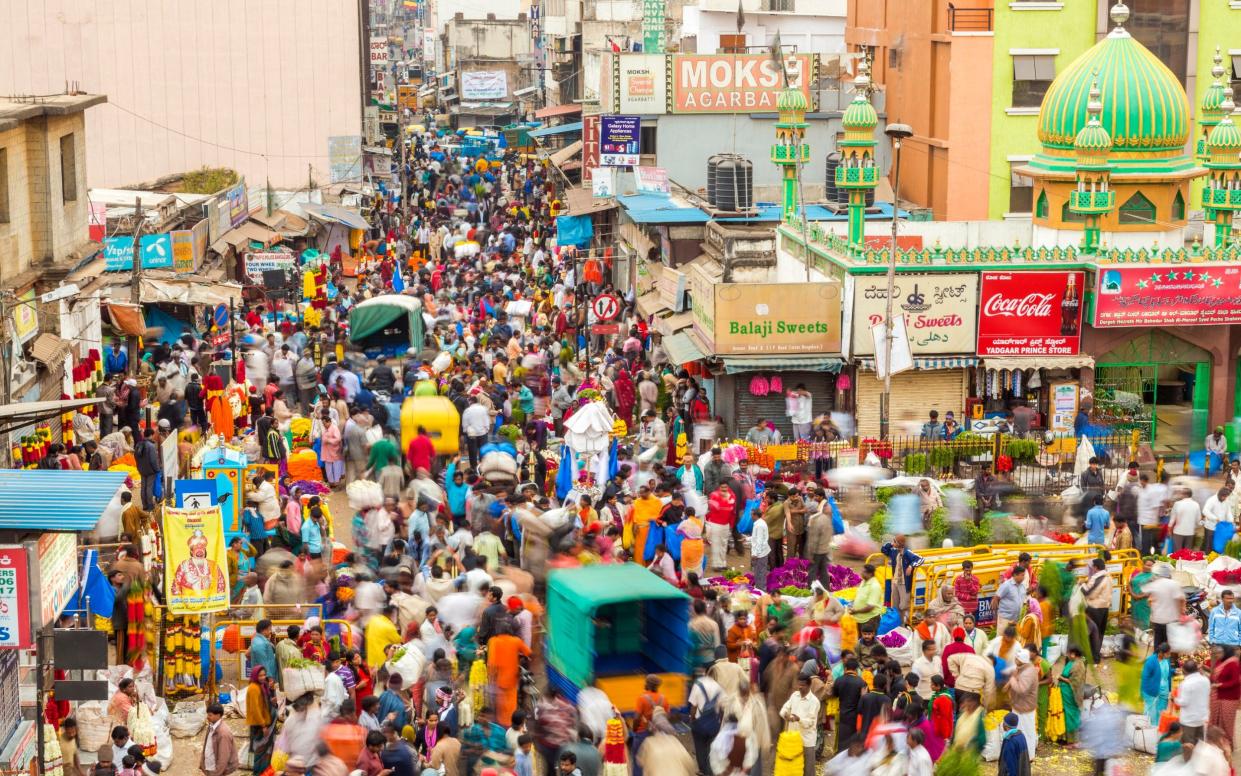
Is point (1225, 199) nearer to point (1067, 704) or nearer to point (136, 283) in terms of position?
point (1067, 704)

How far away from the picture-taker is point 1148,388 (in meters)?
24.7

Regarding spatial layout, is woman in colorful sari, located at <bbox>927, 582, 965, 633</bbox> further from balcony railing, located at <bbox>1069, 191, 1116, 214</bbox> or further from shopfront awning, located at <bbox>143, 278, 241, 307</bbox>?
shopfront awning, located at <bbox>143, 278, 241, 307</bbox>

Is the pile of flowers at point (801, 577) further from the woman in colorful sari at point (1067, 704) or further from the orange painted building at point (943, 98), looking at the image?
the orange painted building at point (943, 98)

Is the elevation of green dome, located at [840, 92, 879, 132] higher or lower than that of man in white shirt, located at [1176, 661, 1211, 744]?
higher

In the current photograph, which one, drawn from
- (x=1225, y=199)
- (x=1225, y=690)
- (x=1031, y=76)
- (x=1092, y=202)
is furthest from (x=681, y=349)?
(x=1031, y=76)

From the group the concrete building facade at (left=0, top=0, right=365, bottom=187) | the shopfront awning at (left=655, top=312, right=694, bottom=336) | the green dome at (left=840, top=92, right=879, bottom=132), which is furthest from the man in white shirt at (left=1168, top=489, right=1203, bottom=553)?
the concrete building facade at (left=0, top=0, right=365, bottom=187)

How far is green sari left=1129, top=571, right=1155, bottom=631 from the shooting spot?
16.4 m

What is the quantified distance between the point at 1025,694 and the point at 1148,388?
40.5ft

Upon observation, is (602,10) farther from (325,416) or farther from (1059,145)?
(325,416)

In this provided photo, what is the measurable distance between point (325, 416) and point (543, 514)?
5.28 metres

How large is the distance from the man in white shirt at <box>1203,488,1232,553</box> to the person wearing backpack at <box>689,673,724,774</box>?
7798 mm

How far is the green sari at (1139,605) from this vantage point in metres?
16.4

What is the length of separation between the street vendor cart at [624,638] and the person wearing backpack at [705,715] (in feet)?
0.92

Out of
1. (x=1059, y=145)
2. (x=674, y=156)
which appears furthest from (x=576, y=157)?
(x=1059, y=145)
